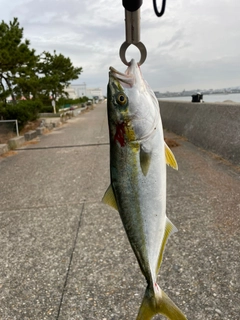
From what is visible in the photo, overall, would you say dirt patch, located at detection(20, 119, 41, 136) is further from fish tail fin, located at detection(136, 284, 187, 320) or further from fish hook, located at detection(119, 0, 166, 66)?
fish tail fin, located at detection(136, 284, 187, 320)

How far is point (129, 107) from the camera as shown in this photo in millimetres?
1569

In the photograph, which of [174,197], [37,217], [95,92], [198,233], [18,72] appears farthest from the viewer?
[95,92]

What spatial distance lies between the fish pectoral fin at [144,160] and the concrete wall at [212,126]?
5056 mm

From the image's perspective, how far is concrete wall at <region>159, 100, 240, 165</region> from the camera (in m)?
6.60

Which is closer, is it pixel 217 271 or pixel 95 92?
pixel 217 271

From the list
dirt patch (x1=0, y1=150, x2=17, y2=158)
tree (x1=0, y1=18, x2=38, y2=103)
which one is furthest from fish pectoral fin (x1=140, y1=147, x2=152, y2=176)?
tree (x1=0, y1=18, x2=38, y2=103)

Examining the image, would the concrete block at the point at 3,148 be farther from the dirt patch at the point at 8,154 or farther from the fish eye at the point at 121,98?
the fish eye at the point at 121,98

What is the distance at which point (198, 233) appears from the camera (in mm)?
3748

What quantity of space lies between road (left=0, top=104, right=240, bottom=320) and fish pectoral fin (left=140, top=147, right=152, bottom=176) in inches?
62.0

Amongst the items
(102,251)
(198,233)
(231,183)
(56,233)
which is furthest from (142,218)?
(231,183)

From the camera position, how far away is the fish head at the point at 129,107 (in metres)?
1.55

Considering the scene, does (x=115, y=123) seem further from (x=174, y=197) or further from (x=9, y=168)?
(x=9, y=168)

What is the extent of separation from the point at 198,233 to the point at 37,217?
2.30 metres

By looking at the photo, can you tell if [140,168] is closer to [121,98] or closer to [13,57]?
[121,98]
